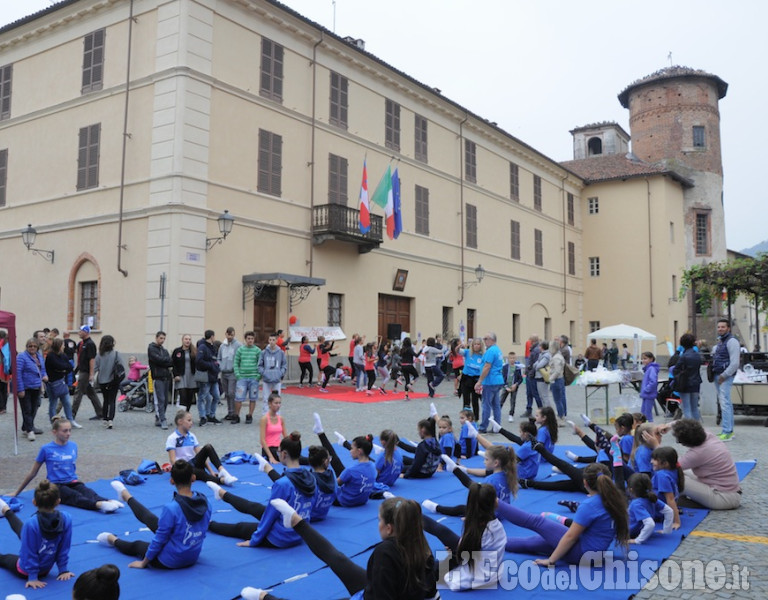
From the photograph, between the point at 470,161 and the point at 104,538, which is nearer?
the point at 104,538

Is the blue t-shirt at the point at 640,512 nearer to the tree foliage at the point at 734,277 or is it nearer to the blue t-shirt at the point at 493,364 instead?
the blue t-shirt at the point at 493,364

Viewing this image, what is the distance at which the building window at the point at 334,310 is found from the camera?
76.3 feet

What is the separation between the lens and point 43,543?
4.81 meters

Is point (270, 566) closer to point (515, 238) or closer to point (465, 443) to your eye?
point (465, 443)

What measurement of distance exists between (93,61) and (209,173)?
5.48m

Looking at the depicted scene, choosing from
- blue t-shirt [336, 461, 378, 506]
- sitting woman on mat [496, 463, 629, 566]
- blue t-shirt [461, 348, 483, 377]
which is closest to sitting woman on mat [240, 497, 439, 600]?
sitting woman on mat [496, 463, 629, 566]

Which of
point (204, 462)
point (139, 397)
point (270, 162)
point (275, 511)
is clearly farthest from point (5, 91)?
point (275, 511)

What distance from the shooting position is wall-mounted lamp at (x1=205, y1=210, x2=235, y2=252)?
1861 centimetres

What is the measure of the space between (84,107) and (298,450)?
18288mm

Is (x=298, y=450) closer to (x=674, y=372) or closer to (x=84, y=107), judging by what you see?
(x=674, y=372)

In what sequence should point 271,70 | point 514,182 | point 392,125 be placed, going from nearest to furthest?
point 271,70 < point 392,125 < point 514,182

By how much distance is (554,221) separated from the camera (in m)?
38.8

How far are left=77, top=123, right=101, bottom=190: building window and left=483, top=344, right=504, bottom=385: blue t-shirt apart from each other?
13.8m

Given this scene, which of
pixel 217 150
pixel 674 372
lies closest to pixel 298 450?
pixel 674 372
